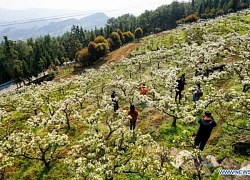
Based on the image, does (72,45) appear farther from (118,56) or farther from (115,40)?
(118,56)

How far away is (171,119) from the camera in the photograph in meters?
16.4

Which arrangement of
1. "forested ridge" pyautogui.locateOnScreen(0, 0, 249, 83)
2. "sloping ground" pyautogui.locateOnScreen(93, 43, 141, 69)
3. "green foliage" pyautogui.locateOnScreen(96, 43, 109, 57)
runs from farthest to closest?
"forested ridge" pyautogui.locateOnScreen(0, 0, 249, 83) → "green foliage" pyautogui.locateOnScreen(96, 43, 109, 57) → "sloping ground" pyautogui.locateOnScreen(93, 43, 141, 69)

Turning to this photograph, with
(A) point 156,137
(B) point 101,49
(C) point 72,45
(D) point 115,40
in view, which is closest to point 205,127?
(A) point 156,137

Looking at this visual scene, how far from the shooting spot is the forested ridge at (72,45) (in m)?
75.9

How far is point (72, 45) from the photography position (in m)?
95.1

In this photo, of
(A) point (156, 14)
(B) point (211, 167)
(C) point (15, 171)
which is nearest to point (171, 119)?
(B) point (211, 167)

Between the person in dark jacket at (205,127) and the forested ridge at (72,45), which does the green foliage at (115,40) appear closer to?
the forested ridge at (72,45)

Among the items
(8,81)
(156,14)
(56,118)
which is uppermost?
(156,14)

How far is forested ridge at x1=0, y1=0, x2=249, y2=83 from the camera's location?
75.9m

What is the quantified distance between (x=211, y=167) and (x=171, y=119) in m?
5.82

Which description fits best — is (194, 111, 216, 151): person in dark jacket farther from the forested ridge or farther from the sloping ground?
the forested ridge

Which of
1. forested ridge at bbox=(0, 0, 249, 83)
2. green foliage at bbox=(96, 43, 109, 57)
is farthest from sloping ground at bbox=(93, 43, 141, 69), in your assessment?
forested ridge at bbox=(0, 0, 249, 83)

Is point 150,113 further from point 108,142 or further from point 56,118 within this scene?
point 56,118

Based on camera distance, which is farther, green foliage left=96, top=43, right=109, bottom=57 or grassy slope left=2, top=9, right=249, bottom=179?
green foliage left=96, top=43, right=109, bottom=57
